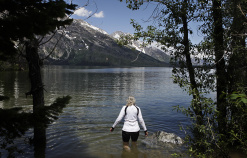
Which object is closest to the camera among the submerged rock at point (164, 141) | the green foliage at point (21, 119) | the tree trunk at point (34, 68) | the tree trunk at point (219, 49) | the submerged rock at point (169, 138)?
the green foliage at point (21, 119)

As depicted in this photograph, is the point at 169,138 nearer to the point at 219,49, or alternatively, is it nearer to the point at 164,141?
the point at 164,141

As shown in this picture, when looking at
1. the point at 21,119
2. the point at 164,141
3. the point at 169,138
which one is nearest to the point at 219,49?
the point at 169,138

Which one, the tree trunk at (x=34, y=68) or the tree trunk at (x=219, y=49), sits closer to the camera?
the tree trunk at (x=219, y=49)

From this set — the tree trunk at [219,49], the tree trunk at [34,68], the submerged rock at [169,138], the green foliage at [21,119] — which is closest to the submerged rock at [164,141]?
the submerged rock at [169,138]

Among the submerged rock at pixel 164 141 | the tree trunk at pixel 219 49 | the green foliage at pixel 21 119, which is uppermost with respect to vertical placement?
the tree trunk at pixel 219 49

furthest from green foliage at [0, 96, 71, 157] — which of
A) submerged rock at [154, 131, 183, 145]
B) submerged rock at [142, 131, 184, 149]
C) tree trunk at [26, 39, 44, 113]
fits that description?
submerged rock at [154, 131, 183, 145]

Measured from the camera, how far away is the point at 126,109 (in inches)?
381

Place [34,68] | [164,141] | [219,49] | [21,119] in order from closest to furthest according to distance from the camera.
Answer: [21,119] → [219,49] → [34,68] → [164,141]

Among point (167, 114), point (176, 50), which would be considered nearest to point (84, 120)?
point (167, 114)

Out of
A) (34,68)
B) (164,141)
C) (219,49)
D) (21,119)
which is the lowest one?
(164,141)

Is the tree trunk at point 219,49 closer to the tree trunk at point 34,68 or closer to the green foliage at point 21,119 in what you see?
the green foliage at point 21,119

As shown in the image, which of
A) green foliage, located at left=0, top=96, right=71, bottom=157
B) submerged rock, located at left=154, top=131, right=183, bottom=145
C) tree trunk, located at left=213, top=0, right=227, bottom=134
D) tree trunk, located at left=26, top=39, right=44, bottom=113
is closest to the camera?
green foliage, located at left=0, top=96, right=71, bottom=157

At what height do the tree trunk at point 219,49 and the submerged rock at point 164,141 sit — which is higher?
the tree trunk at point 219,49

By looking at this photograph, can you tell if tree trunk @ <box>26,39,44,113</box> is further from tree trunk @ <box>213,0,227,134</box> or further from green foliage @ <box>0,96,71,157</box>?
tree trunk @ <box>213,0,227,134</box>
